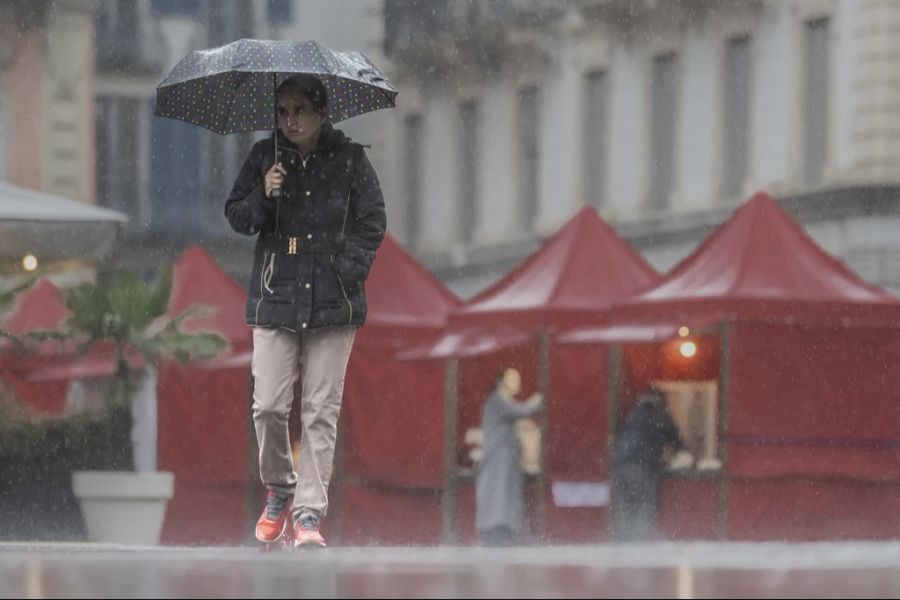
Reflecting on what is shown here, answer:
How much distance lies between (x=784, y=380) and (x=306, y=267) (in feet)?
33.1

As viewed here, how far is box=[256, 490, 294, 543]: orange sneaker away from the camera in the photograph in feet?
30.4

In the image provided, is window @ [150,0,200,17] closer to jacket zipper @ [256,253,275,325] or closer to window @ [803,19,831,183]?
window @ [803,19,831,183]

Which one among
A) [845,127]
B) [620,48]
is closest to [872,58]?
[845,127]

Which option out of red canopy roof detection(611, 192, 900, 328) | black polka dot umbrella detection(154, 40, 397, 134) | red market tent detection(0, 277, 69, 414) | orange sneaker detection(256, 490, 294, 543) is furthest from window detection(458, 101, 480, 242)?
orange sneaker detection(256, 490, 294, 543)

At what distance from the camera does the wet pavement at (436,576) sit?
21.1 feet

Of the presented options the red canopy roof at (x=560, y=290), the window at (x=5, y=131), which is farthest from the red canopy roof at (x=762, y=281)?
the window at (x=5, y=131)

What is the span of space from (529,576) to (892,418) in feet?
40.4

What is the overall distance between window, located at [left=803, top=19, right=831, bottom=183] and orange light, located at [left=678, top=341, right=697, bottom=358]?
8.24 meters

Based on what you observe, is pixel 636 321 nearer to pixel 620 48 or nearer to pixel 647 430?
pixel 647 430

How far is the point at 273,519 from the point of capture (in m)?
9.31

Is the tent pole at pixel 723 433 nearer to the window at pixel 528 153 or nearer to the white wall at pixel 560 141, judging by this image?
the white wall at pixel 560 141

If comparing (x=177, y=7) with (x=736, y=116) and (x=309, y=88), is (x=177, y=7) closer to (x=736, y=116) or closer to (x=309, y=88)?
(x=736, y=116)

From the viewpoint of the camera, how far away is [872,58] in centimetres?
2947

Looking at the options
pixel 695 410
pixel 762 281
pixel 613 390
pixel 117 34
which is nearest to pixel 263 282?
pixel 762 281
